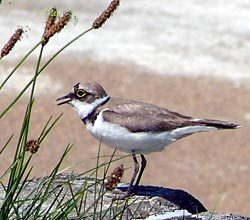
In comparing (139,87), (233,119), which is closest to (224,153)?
(233,119)

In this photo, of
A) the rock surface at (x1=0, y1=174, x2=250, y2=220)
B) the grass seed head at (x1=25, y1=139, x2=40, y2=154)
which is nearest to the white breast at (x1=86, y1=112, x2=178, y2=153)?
the rock surface at (x1=0, y1=174, x2=250, y2=220)

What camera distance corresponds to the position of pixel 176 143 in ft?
45.9

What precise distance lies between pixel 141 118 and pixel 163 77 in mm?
8706

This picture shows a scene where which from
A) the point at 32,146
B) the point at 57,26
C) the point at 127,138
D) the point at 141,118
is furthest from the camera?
the point at 141,118

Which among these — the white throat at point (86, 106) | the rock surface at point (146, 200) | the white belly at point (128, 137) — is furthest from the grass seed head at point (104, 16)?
the white throat at point (86, 106)

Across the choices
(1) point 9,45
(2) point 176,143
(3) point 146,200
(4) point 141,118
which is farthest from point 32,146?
(2) point 176,143

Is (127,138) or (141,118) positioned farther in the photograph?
(141,118)

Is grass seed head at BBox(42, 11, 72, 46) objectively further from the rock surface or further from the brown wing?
the brown wing

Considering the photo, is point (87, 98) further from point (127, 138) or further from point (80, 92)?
point (127, 138)

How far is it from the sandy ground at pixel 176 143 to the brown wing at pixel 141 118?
4.25m

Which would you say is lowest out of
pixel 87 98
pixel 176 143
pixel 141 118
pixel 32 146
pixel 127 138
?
pixel 32 146

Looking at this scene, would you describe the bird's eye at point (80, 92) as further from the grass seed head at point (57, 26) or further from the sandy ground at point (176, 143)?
the sandy ground at point (176, 143)

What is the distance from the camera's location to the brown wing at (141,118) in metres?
7.18

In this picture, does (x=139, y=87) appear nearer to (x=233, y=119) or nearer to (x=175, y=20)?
(x=233, y=119)
